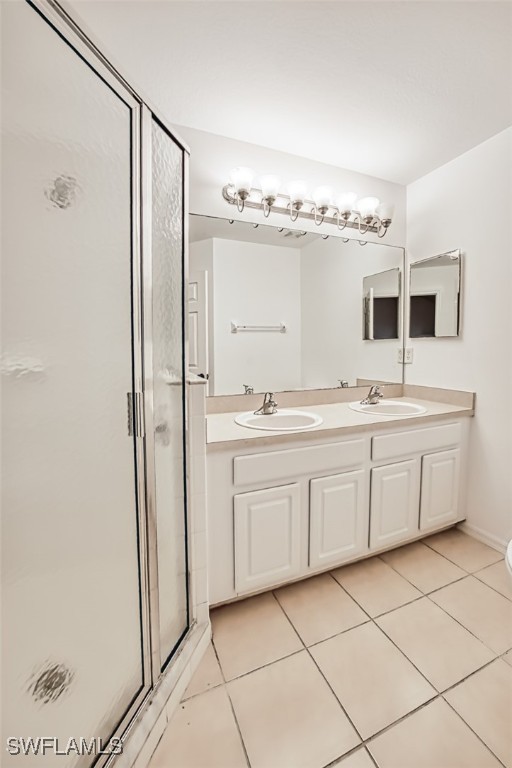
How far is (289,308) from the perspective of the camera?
6.14ft

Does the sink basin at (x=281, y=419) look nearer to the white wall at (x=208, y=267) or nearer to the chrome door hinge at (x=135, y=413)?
the white wall at (x=208, y=267)

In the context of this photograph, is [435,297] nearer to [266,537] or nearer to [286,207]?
[286,207]

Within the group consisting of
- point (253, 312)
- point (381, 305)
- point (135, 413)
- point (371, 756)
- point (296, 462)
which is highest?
point (381, 305)

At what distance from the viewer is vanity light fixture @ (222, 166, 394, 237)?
1.64m

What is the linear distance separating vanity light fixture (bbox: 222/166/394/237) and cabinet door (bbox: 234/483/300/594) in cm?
147

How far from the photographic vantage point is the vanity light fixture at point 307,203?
1.64m

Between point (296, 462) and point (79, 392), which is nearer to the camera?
point (79, 392)

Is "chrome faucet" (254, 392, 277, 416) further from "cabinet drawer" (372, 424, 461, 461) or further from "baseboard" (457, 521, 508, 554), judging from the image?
"baseboard" (457, 521, 508, 554)

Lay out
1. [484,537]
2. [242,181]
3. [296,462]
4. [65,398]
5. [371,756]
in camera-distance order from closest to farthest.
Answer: [65,398] < [371,756] < [296,462] < [242,181] < [484,537]

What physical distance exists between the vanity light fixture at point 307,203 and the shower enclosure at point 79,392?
2.29ft

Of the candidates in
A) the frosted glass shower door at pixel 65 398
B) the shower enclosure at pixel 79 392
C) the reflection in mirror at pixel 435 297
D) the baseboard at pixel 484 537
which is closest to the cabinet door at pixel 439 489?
the baseboard at pixel 484 537

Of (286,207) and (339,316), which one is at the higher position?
(286,207)

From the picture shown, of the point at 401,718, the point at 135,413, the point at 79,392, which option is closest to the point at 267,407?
the point at 135,413

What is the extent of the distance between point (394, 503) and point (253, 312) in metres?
1.27
